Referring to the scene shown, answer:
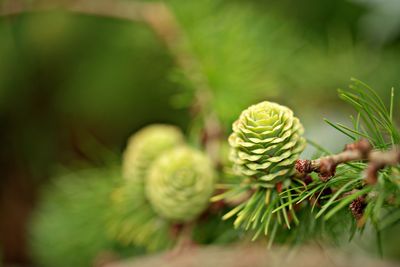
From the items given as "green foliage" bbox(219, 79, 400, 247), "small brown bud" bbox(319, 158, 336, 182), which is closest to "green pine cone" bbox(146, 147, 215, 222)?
"green foliage" bbox(219, 79, 400, 247)

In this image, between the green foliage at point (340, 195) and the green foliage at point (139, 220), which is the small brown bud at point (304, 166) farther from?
the green foliage at point (139, 220)

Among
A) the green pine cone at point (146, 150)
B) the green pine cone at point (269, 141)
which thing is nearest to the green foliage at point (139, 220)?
the green pine cone at point (146, 150)

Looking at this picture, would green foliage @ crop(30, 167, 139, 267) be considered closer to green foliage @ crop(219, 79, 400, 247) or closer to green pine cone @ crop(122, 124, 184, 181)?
green pine cone @ crop(122, 124, 184, 181)

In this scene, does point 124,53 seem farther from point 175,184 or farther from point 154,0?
point 175,184

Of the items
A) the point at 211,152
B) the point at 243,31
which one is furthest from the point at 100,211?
the point at 243,31

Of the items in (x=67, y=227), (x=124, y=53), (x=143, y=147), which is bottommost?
(x=67, y=227)

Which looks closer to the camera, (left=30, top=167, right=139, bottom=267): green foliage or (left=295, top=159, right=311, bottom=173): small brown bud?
(left=295, top=159, right=311, bottom=173): small brown bud
